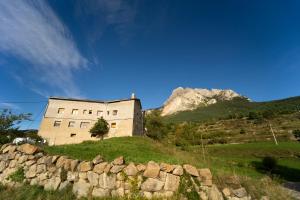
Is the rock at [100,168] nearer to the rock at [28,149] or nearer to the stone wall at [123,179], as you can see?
the stone wall at [123,179]

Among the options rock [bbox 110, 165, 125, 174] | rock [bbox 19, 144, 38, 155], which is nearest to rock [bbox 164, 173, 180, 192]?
rock [bbox 110, 165, 125, 174]

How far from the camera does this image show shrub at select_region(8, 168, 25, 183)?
858 centimetres

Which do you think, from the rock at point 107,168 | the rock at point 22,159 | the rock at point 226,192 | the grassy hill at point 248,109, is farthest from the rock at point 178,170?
the grassy hill at point 248,109

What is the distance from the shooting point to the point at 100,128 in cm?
3647

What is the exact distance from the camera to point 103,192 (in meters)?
7.18

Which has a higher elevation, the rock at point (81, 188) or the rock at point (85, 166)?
the rock at point (85, 166)

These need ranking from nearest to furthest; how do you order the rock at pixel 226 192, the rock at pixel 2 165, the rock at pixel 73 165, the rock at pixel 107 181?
the rock at pixel 226 192
the rock at pixel 107 181
the rock at pixel 73 165
the rock at pixel 2 165

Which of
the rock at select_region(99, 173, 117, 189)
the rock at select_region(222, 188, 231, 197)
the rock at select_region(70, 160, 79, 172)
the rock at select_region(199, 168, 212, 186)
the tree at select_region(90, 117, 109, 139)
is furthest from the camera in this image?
the tree at select_region(90, 117, 109, 139)

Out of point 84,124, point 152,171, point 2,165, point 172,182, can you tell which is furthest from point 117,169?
point 84,124

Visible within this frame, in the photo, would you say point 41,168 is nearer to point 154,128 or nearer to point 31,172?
point 31,172

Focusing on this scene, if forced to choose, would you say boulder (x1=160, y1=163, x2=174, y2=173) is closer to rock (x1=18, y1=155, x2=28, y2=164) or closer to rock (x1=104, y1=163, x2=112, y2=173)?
rock (x1=104, y1=163, x2=112, y2=173)

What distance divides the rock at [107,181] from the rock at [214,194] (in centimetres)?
354

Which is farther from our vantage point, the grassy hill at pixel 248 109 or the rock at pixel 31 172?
the grassy hill at pixel 248 109

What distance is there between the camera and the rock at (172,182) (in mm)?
6809
